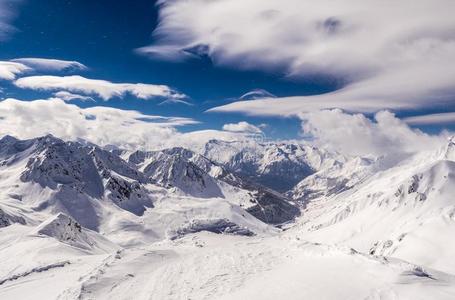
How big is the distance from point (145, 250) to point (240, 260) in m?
12.8

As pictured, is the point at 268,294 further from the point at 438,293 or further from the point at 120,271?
the point at 120,271

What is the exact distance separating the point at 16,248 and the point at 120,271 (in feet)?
130

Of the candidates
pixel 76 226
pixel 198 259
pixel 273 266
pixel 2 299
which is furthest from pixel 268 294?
pixel 76 226

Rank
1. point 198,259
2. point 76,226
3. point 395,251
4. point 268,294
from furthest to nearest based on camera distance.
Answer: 1. point 395,251
2. point 76,226
3. point 198,259
4. point 268,294

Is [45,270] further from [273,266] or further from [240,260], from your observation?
[273,266]

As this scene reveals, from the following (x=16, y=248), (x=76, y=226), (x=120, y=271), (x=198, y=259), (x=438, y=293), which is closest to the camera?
(x=438, y=293)

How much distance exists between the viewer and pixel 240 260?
130 feet

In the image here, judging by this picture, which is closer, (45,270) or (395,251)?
(45,270)

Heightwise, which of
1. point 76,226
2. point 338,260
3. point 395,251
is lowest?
point 395,251

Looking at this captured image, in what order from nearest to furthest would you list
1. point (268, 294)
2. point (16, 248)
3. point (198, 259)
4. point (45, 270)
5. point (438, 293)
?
point (438, 293) → point (268, 294) → point (198, 259) → point (45, 270) → point (16, 248)

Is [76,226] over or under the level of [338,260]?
under

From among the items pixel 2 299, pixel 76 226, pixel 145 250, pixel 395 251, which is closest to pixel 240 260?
pixel 145 250

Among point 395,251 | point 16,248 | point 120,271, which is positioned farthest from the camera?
point 395,251

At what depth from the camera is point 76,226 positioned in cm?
12406
